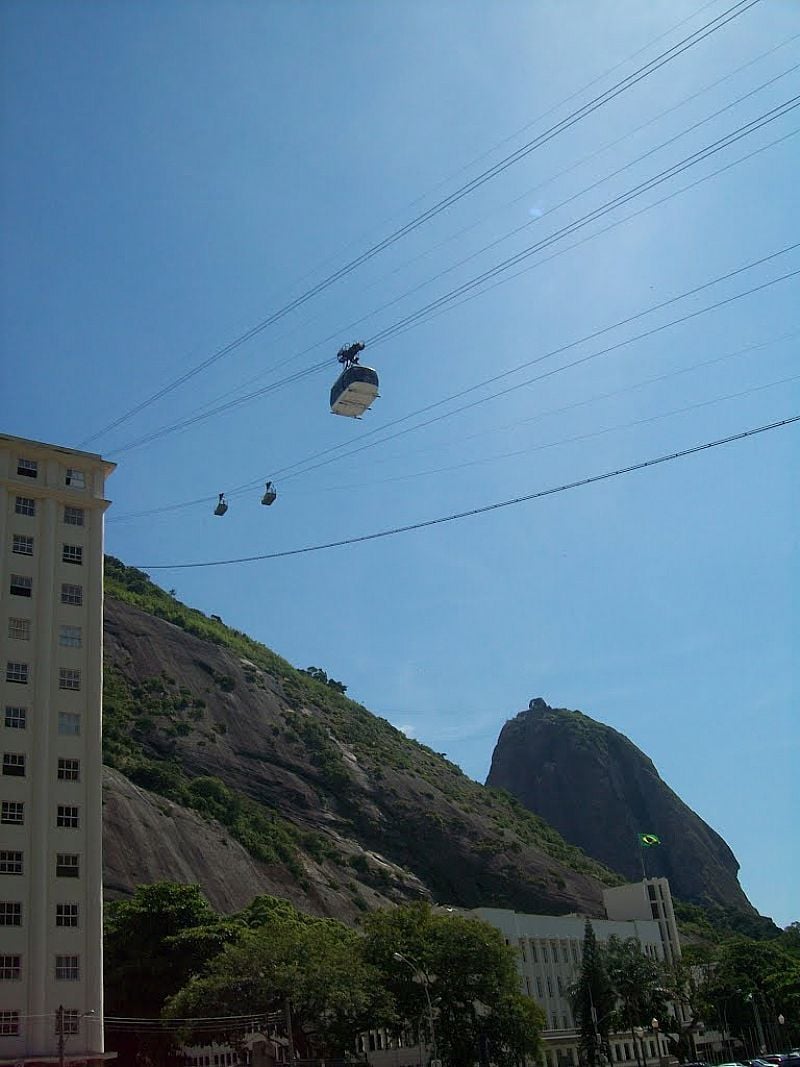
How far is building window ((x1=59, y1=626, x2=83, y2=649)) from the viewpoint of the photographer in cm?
5384

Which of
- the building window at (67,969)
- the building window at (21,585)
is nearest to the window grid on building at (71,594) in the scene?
the building window at (21,585)

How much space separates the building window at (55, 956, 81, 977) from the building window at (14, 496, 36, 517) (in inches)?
871

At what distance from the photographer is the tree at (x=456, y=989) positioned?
54938 millimetres

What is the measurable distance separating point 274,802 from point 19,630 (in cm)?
7785

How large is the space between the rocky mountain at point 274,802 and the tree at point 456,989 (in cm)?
3770

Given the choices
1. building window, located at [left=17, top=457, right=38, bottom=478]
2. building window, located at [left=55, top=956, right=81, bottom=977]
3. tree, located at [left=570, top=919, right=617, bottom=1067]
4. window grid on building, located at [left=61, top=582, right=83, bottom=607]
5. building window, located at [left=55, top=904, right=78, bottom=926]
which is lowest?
tree, located at [left=570, top=919, right=617, bottom=1067]

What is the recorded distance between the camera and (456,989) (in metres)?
55.5

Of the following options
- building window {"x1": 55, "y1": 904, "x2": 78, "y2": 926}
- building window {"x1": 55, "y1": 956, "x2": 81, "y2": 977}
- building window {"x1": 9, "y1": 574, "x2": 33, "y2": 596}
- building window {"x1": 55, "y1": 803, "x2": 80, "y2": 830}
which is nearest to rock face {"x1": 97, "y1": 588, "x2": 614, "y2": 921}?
building window {"x1": 55, "y1": 803, "x2": 80, "y2": 830}

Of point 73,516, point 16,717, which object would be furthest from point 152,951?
point 73,516

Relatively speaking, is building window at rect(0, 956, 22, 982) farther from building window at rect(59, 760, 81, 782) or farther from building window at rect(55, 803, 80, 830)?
building window at rect(59, 760, 81, 782)

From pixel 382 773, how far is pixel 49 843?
96676 millimetres

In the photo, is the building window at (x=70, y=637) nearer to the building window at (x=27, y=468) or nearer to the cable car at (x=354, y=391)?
the building window at (x=27, y=468)

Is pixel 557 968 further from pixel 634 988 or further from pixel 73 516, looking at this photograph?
pixel 73 516

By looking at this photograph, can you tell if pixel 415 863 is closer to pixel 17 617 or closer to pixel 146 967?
pixel 146 967
